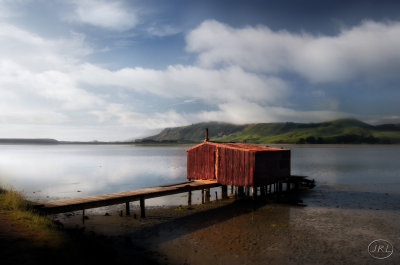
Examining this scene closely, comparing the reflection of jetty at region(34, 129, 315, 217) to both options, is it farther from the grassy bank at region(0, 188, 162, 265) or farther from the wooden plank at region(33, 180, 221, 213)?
the grassy bank at region(0, 188, 162, 265)

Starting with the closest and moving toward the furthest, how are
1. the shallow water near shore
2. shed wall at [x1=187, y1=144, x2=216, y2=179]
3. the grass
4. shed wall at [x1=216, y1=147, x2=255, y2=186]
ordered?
the grass → the shallow water near shore → shed wall at [x1=216, y1=147, x2=255, y2=186] → shed wall at [x1=187, y1=144, x2=216, y2=179]

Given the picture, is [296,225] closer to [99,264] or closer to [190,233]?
[190,233]

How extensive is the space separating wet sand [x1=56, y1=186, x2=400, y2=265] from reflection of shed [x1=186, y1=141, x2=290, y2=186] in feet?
8.38

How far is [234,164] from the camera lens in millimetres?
27000

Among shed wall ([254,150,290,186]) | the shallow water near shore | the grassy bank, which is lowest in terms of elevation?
the shallow water near shore

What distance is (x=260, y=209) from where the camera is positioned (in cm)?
2514

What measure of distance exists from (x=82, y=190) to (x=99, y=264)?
1090 inches

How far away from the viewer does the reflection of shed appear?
2638 centimetres

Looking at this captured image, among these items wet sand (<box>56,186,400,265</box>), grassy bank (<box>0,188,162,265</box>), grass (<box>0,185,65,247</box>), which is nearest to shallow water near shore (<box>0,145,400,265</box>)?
wet sand (<box>56,186,400,265</box>)

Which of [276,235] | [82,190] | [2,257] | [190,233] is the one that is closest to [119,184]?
[82,190]

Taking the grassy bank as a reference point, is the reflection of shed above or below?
above

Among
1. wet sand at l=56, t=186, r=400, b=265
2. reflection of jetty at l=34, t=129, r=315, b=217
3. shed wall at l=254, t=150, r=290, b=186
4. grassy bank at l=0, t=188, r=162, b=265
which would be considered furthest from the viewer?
shed wall at l=254, t=150, r=290, b=186

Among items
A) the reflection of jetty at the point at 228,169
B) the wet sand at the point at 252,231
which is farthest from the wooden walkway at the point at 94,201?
the wet sand at the point at 252,231

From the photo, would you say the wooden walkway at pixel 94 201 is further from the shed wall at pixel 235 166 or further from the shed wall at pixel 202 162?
the shed wall at pixel 202 162
